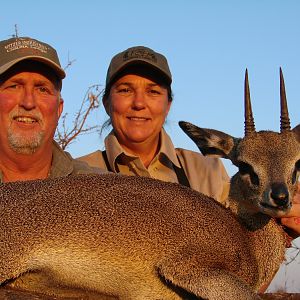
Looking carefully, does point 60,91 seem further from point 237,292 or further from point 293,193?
point 237,292

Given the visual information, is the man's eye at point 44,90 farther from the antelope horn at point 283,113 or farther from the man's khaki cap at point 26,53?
the antelope horn at point 283,113

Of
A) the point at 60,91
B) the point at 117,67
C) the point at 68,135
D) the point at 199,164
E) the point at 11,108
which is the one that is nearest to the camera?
the point at 11,108

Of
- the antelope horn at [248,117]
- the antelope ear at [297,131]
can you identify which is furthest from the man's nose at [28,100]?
the antelope ear at [297,131]

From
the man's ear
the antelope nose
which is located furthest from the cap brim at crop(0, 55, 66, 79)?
the antelope nose

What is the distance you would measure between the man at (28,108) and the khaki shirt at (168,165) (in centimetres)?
115

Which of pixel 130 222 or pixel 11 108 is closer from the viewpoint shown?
pixel 130 222

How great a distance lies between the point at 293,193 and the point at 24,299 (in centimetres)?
287

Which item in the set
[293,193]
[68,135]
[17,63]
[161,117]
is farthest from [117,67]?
[68,135]

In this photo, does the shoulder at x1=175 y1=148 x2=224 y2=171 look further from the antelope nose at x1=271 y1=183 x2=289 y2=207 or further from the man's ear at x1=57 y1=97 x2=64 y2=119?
the antelope nose at x1=271 y1=183 x2=289 y2=207

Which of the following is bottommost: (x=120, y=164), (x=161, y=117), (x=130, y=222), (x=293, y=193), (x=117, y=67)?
(x=130, y=222)

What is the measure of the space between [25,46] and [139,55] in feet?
5.81

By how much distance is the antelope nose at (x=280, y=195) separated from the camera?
5.88m

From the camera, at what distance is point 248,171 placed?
654 centimetres

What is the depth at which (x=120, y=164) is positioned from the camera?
915 cm
